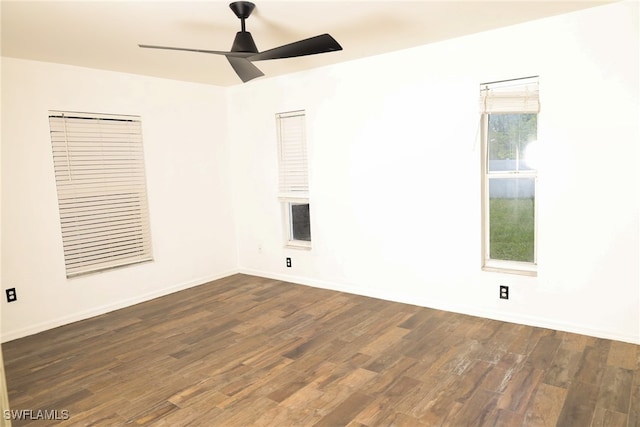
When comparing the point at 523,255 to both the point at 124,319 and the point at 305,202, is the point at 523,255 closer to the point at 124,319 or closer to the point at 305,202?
the point at 305,202

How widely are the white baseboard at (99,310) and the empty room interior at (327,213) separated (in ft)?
0.06

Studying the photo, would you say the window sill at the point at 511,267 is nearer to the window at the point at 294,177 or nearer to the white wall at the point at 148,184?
the window at the point at 294,177

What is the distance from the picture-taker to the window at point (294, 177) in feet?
16.5

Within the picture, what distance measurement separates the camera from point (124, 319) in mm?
4180

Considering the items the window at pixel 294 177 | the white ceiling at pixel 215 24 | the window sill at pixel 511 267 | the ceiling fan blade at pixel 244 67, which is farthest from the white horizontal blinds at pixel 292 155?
the window sill at pixel 511 267

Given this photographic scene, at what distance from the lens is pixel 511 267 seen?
→ 3.76 meters

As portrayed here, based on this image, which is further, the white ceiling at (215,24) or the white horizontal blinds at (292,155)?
the white horizontal blinds at (292,155)

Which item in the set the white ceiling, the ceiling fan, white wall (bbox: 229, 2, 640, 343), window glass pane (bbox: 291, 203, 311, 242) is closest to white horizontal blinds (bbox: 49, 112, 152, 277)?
the white ceiling

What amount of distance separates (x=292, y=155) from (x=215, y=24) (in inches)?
85.2

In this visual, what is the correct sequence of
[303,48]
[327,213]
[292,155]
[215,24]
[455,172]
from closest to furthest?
[303,48] < [215,24] < [455,172] < [327,213] < [292,155]

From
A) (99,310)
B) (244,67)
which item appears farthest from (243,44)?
(99,310)

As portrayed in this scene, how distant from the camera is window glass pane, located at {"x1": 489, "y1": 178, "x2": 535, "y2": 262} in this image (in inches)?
146

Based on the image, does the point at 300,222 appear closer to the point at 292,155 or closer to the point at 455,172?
the point at 292,155

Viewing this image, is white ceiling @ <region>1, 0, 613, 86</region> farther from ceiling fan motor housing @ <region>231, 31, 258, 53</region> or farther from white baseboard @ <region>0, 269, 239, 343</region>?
white baseboard @ <region>0, 269, 239, 343</region>
